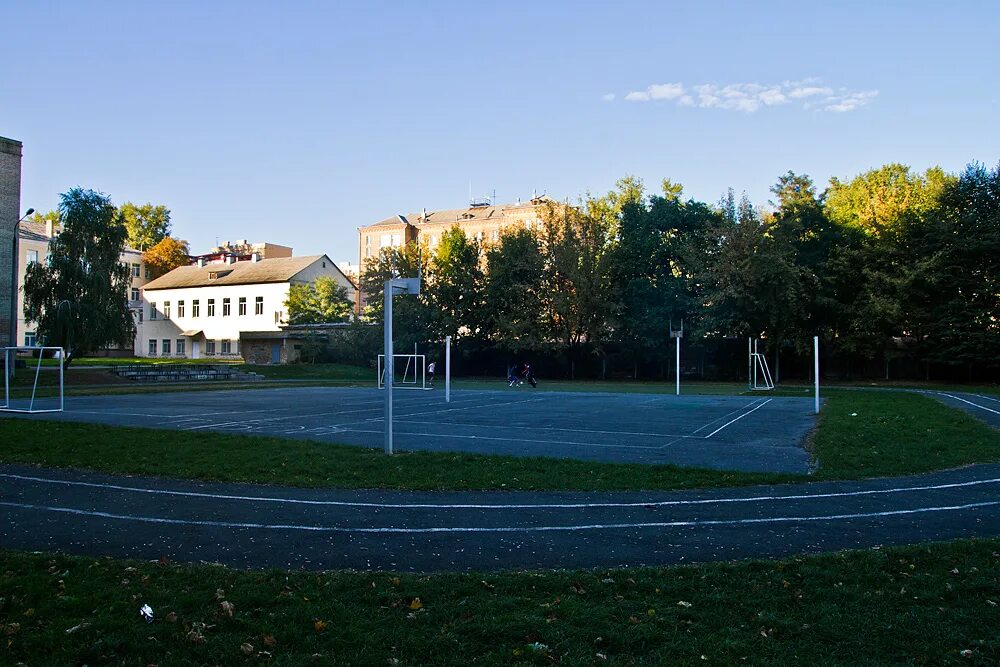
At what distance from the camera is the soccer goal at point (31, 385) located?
74.0 feet

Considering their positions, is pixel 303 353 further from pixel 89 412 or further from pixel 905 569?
pixel 905 569

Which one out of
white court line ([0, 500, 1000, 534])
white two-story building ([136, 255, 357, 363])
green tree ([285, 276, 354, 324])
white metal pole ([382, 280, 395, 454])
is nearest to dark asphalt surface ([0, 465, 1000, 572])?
white court line ([0, 500, 1000, 534])

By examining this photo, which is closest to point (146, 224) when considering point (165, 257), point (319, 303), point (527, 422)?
point (165, 257)

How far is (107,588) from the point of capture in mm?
5520

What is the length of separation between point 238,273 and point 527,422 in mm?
64881

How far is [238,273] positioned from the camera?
78188mm

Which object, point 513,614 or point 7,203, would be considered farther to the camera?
point 7,203

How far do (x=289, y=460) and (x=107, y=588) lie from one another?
280 inches

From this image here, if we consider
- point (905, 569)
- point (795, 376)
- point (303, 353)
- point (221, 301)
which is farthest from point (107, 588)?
point (221, 301)

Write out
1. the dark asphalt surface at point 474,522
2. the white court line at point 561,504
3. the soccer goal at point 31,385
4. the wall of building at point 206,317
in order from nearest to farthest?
the dark asphalt surface at point 474,522
the white court line at point 561,504
the soccer goal at point 31,385
the wall of building at point 206,317

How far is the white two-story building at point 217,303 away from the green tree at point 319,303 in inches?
100

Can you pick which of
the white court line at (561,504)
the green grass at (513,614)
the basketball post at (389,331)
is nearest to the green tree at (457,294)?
the basketball post at (389,331)

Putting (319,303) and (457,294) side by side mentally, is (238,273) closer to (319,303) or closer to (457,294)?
(319,303)

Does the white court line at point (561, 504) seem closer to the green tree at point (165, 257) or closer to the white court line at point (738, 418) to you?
the white court line at point (738, 418)
